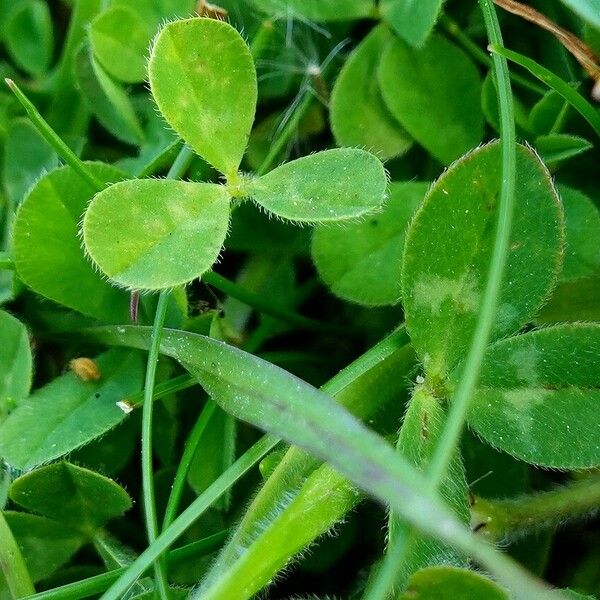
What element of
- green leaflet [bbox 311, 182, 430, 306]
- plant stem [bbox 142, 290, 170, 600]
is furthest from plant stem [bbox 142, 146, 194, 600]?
green leaflet [bbox 311, 182, 430, 306]

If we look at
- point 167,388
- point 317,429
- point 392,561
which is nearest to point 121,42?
point 167,388

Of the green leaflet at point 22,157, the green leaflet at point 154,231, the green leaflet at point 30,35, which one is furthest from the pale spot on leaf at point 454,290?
the green leaflet at point 30,35

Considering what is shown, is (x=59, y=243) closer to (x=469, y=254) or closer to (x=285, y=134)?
(x=285, y=134)

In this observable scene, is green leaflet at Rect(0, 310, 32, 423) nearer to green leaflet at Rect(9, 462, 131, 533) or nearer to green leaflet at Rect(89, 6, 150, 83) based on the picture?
green leaflet at Rect(9, 462, 131, 533)

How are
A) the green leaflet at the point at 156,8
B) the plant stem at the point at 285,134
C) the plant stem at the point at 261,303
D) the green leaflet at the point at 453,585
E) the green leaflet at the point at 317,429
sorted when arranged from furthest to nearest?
1. the green leaflet at the point at 156,8
2. the plant stem at the point at 285,134
3. the plant stem at the point at 261,303
4. the green leaflet at the point at 453,585
5. the green leaflet at the point at 317,429

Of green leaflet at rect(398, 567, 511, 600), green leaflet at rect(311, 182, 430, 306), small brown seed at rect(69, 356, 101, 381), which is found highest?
green leaflet at rect(311, 182, 430, 306)

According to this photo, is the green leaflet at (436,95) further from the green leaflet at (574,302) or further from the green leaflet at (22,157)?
the green leaflet at (22,157)
